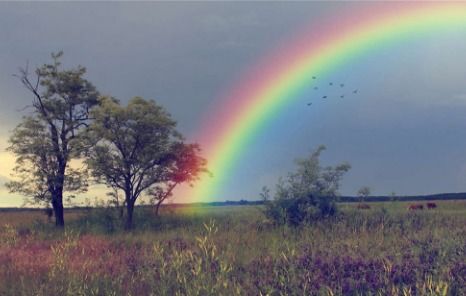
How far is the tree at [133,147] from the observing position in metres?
25.8

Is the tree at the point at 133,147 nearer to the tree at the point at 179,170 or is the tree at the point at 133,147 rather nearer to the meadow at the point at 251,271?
the tree at the point at 179,170

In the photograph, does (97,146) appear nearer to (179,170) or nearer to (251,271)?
(179,170)

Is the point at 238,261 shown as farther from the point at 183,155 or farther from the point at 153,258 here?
the point at 183,155

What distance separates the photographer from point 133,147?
26141mm

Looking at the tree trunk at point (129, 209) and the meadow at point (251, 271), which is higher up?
the tree trunk at point (129, 209)

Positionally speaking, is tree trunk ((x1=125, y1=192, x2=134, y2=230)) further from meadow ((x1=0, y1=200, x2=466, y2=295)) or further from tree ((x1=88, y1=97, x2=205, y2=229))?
meadow ((x1=0, y1=200, x2=466, y2=295))

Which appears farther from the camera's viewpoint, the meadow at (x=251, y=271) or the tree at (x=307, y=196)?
the tree at (x=307, y=196)

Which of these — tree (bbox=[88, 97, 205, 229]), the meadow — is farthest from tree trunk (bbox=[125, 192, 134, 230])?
the meadow

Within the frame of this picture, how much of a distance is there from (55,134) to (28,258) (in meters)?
18.8

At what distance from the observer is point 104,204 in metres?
27.0

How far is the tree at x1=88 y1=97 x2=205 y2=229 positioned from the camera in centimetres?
2580

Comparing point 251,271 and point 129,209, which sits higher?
point 129,209

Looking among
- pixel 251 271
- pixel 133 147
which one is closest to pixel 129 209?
pixel 133 147

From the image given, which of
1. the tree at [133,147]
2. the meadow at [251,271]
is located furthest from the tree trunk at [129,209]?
the meadow at [251,271]
